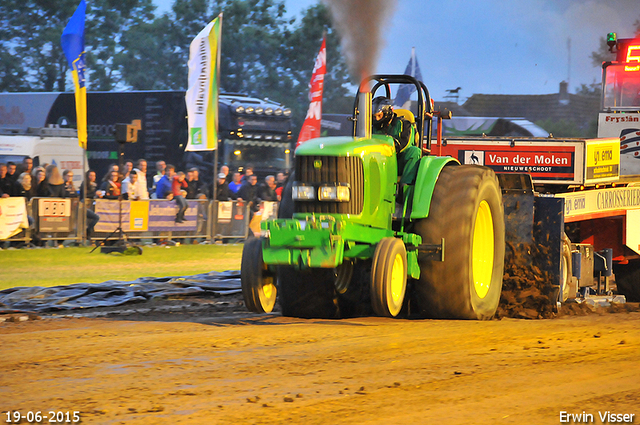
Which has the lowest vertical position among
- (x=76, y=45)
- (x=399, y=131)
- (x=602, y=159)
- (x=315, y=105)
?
(x=602, y=159)

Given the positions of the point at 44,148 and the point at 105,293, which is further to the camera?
the point at 44,148

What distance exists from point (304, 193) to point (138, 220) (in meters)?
11.7

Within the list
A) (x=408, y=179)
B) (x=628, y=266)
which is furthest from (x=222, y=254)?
(x=408, y=179)

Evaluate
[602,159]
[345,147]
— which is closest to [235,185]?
[602,159]

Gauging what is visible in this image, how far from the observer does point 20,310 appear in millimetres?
9422

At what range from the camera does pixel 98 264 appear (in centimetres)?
1537

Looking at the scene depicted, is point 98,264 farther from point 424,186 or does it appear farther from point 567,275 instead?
point 424,186

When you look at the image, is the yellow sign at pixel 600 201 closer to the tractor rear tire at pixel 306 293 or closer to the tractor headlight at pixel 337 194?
the tractor rear tire at pixel 306 293

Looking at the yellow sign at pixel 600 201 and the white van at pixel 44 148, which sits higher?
the white van at pixel 44 148

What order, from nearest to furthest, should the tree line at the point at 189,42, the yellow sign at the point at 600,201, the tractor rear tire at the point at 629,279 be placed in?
the yellow sign at the point at 600,201 < the tractor rear tire at the point at 629,279 < the tree line at the point at 189,42

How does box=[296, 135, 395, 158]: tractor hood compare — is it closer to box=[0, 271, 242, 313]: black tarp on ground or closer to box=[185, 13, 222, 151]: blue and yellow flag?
box=[0, 271, 242, 313]: black tarp on ground

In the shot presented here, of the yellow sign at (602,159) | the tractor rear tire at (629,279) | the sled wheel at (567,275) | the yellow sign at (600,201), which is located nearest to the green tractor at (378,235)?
Result: the sled wheel at (567,275)

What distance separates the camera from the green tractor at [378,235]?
743 centimetres

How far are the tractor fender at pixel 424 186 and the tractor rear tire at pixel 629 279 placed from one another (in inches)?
212
